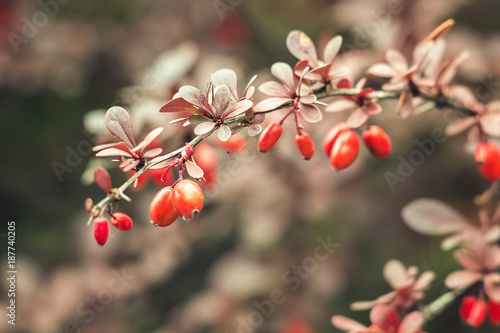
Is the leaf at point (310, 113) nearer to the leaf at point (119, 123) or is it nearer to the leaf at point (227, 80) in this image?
the leaf at point (227, 80)

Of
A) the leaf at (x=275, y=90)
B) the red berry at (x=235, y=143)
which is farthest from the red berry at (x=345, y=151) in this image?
the red berry at (x=235, y=143)

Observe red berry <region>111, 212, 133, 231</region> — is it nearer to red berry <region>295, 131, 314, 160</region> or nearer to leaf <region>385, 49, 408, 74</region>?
red berry <region>295, 131, 314, 160</region>

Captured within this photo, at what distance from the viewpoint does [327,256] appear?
1939 millimetres

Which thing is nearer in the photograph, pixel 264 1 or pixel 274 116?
pixel 274 116

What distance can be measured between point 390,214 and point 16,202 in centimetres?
207

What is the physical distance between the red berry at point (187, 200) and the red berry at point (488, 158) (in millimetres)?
594

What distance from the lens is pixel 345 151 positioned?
2.48 ft

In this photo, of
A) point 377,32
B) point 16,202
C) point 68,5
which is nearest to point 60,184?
point 16,202

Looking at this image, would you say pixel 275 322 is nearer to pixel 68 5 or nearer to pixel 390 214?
pixel 390 214

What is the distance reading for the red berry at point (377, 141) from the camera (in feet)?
2.54

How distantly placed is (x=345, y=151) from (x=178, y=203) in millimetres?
313

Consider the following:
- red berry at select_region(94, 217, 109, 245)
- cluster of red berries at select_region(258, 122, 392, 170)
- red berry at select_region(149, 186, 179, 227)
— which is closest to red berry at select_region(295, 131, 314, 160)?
cluster of red berries at select_region(258, 122, 392, 170)

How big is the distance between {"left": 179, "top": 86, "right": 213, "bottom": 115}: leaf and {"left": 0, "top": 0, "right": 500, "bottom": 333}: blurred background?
406 millimetres

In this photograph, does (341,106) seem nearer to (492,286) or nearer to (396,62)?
(396,62)
